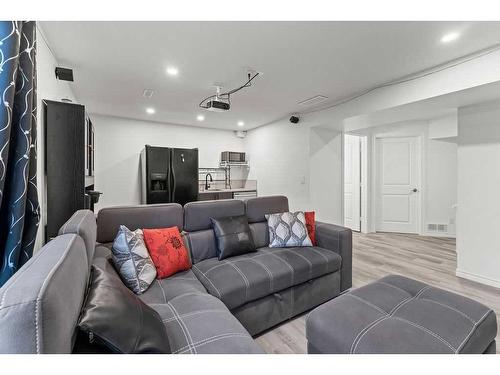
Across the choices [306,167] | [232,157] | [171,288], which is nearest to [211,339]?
[171,288]

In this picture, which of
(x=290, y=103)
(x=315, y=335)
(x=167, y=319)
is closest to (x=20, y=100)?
(x=167, y=319)

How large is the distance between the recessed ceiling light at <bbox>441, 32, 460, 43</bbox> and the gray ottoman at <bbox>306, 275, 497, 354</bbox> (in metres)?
1.90

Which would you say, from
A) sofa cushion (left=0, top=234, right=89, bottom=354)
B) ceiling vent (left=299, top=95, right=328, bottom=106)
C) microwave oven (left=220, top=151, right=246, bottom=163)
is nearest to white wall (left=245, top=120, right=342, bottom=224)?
ceiling vent (left=299, top=95, right=328, bottom=106)

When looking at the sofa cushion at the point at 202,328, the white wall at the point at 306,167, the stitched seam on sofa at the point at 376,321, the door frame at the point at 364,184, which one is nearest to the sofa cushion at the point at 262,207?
the sofa cushion at the point at 202,328

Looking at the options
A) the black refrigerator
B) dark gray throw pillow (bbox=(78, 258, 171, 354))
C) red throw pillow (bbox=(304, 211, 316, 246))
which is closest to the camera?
dark gray throw pillow (bbox=(78, 258, 171, 354))

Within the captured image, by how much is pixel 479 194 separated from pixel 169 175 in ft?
13.8

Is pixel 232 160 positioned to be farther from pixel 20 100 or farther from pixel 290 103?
pixel 20 100

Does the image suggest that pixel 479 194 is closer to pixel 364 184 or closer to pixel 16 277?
pixel 364 184

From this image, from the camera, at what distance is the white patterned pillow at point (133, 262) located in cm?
159

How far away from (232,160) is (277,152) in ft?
3.58

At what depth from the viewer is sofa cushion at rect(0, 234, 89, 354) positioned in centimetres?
55

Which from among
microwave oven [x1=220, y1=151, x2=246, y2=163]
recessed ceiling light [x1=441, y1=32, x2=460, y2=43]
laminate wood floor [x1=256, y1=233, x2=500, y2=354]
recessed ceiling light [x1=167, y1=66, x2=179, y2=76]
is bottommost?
laminate wood floor [x1=256, y1=233, x2=500, y2=354]

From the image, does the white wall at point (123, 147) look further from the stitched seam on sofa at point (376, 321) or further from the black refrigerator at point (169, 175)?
the stitched seam on sofa at point (376, 321)

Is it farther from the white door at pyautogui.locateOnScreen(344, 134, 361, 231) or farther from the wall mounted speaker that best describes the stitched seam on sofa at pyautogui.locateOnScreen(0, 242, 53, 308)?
the white door at pyautogui.locateOnScreen(344, 134, 361, 231)
